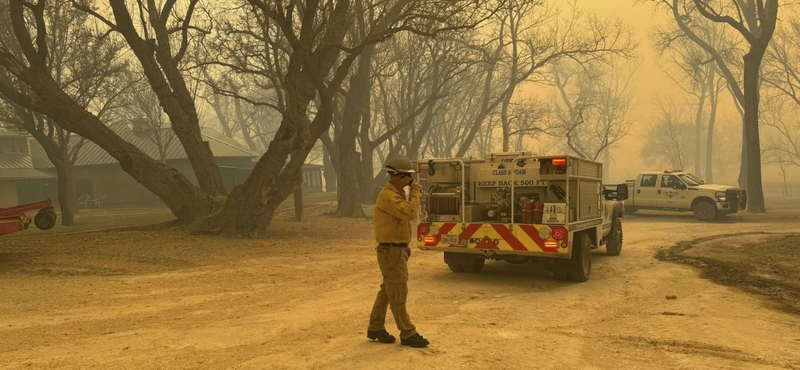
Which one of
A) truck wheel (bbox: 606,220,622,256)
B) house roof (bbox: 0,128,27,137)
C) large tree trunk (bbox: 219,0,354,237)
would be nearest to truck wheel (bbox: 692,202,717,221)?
truck wheel (bbox: 606,220,622,256)

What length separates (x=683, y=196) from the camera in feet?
85.9

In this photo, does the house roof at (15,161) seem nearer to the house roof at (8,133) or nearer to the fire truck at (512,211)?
the house roof at (8,133)

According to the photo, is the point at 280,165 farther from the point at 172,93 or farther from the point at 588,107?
the point at 588,107

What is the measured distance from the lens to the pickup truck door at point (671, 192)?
26.2 meters

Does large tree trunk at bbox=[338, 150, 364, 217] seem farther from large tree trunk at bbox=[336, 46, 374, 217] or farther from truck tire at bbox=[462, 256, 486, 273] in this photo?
truck tire at bbox=[462, 256, 486, 273]

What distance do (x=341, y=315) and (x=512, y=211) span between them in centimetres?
352

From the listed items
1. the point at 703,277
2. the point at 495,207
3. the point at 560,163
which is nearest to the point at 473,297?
the point at 495,207

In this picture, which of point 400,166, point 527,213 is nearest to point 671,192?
point 527,213

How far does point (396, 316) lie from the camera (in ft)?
21.4

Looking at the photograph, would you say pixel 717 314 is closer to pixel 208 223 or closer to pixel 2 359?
pixel 2 359

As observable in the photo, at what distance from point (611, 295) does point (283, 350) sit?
5.47 meters

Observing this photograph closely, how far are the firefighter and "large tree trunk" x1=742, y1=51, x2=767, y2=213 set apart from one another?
28087mm

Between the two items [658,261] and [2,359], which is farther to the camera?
[658,261]

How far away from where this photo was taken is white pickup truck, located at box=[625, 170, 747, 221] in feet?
83.0
